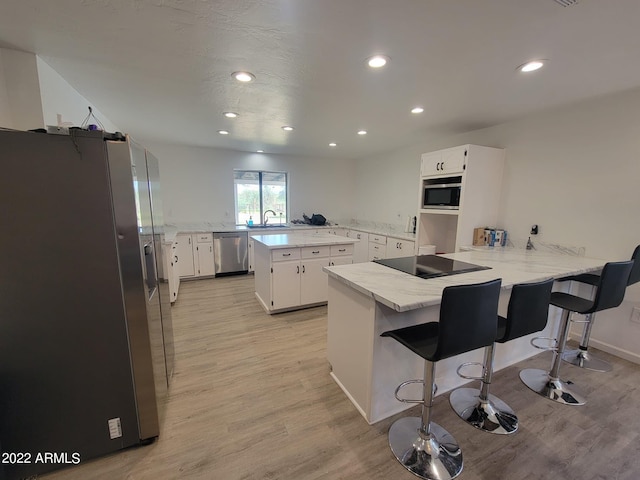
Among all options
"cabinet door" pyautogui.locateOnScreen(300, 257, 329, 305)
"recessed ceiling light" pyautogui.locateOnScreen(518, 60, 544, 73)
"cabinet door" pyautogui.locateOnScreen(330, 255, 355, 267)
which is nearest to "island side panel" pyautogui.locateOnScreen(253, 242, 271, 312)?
"cabinet door" pyautogui.locateOnScreen(300, 257, 329, 305)

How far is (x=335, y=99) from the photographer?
264 cm

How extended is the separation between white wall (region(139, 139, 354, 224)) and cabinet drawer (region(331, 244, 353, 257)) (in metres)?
2.76

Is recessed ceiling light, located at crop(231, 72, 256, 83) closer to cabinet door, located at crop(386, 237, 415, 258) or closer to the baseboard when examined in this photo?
cabinet door, located at crop(386, 237, 415, 258)

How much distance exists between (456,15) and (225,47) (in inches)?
54.6

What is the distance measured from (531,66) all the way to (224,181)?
16.4 feet

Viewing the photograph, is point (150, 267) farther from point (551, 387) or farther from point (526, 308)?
point (551, 387)

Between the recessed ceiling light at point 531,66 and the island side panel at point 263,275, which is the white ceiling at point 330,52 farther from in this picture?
the island side panel at point 263,275

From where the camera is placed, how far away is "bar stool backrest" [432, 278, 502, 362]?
127 centimetres

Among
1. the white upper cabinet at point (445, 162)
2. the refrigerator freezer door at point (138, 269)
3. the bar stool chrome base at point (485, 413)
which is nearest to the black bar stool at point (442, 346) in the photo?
the bar stool chrome base at point (485, 413)

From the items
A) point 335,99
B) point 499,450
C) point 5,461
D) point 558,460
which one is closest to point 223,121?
point 335,99

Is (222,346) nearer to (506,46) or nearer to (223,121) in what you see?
Answer: (223,121)

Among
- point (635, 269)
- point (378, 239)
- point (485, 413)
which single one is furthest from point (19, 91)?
point (635, 269)

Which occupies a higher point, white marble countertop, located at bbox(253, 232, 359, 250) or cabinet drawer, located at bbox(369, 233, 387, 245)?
white marble countertop, located at bbox(253, 232, 359, 250)

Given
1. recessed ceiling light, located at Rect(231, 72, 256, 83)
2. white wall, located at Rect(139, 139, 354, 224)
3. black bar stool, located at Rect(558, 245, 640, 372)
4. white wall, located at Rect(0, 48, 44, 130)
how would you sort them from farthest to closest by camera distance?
1. white wall, located at Rect(139, 139, 354, 224)
2. black bar stool, located at Rect(558, 245, 640, 372)
3. recessed ceiling light, located at Rect(231, 72, 256, 83)
4. white wall, located at Rect(0, 48, 44, 130)
